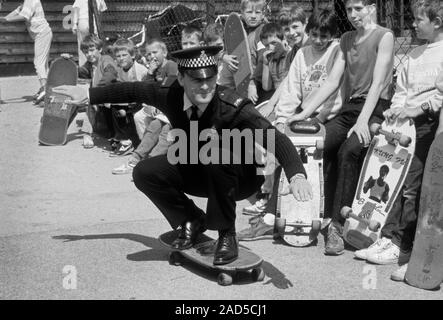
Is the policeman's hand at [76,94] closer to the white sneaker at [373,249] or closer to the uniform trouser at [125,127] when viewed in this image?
the white sneaker at [373,249]

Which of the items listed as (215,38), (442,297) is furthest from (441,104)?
(215,38)

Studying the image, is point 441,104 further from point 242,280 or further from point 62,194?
point 62,194

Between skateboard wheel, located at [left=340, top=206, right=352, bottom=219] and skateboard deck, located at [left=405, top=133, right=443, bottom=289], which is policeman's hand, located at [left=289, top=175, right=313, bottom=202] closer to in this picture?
skateboard deck, located at [left=405, top=133, right=443, bottom=289]

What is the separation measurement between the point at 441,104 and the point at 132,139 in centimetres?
426

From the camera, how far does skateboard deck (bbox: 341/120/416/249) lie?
4.71m

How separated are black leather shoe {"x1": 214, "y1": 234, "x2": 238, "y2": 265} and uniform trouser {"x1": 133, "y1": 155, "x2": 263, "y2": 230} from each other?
0.26ft

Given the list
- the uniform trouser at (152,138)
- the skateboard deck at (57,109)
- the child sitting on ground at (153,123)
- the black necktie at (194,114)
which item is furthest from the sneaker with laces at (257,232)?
the skateboard deck at (57,109)

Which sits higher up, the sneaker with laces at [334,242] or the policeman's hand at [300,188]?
the policeman's hand at [300,188]

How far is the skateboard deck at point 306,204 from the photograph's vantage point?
16.3 ft

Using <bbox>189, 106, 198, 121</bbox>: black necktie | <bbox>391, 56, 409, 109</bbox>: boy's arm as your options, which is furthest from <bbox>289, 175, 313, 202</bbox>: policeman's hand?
<bbox>391, 56, 409, 109</bbox>: boy's arm

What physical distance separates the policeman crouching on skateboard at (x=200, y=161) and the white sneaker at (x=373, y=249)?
0.81 meters

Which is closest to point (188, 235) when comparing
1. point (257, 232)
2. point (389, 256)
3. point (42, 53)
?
point (257, 232)

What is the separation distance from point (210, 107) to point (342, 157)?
1125 mm

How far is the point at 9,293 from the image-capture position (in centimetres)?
414
